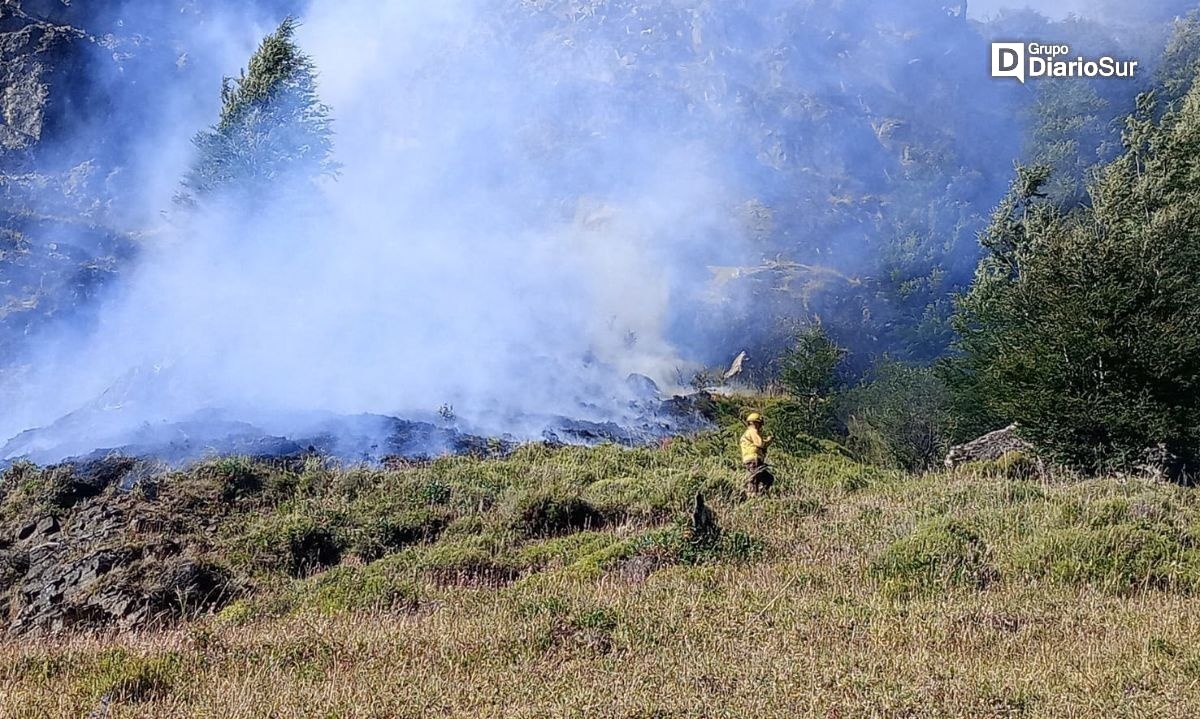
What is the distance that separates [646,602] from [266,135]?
30.7m

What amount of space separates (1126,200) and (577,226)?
85.0 ft

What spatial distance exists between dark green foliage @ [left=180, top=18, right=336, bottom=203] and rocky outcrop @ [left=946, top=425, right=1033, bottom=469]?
26538 millimetres

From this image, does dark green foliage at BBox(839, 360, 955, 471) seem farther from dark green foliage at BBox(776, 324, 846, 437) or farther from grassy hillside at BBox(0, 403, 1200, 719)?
grassy hillside at BBox(0, 403, 1200, 719)

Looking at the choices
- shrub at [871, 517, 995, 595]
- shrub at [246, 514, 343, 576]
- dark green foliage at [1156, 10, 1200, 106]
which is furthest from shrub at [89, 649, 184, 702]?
dark green foliage at [1156, 10, 1200, 106]

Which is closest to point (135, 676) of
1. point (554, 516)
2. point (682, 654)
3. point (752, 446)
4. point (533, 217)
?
point (682, 654)

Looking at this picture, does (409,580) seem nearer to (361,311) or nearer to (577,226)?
(361,311)

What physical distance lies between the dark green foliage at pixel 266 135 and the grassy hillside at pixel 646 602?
20.7 metres

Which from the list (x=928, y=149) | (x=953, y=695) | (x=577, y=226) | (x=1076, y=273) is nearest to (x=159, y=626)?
(x=953, y=695)

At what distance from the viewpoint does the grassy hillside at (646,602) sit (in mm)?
4719

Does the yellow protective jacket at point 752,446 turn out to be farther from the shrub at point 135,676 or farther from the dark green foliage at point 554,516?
the shrub at point 135,676

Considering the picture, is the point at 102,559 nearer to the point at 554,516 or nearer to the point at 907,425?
the point at 554,516

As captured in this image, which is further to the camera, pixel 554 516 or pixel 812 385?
pixel 812 385

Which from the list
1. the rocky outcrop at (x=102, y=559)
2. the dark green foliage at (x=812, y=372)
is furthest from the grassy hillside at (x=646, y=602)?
the dark green foliage at (x=812, y=372)

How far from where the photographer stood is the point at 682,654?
5539mm
